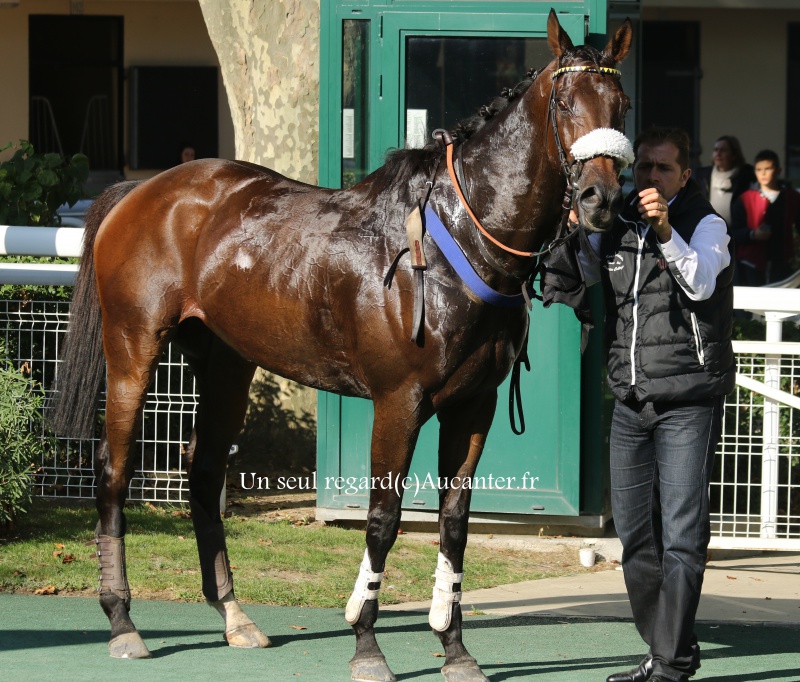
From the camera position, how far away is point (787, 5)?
1664 centimetres

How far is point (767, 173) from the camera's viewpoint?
34.2 ft

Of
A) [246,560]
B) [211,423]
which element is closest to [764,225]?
[246,560]

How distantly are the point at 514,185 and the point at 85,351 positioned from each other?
2.12 metres

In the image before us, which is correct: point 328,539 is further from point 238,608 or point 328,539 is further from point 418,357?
point 418,357

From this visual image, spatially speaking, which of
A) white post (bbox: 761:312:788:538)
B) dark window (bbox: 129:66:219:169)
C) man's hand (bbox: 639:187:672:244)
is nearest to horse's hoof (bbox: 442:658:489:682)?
man's hand (bbox: 639:187:672:244)

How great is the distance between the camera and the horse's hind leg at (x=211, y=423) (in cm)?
510

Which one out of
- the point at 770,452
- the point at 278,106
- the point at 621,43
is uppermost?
the point at 278,106

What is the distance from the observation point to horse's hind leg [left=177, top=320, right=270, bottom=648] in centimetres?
510

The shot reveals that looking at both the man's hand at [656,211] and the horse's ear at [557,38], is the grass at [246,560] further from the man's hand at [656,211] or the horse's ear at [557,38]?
the horse's ear at [557,38]

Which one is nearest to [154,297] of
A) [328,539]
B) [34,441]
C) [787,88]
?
[34,441]

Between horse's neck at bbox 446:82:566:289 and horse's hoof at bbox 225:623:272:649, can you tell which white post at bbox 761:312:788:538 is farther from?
horse's hoof at bbox 225:623:272:649

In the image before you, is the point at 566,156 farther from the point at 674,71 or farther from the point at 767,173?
the point at 674,71

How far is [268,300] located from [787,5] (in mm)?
13899

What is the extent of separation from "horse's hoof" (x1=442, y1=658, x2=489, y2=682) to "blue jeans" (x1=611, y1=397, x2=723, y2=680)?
613 millimetres
